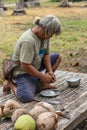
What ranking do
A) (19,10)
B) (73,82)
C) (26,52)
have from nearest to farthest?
(26,52)
(73,82)
(19,10)

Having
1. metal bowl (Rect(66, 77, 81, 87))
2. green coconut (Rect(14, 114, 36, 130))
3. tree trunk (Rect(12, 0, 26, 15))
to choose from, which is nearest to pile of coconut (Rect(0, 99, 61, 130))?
green coconut (Rect(14, 114, 36, 130))

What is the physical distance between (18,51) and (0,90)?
784 mm

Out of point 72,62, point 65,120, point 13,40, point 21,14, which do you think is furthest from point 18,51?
point 21,14

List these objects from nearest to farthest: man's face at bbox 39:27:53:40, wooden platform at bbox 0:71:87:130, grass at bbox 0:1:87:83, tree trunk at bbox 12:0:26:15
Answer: wooden platform at bbox 0:71:87:130, man's face at bbox 39:27:53:40, grass at bbox 0:1:87:83, tree trunk at bbox 12:0:26:15

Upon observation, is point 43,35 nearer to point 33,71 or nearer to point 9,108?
point 33,71

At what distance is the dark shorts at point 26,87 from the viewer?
4.93 metres

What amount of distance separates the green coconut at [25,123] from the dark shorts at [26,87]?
1.02 metres

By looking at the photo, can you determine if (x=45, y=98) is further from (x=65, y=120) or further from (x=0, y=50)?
(x=0, y=50)

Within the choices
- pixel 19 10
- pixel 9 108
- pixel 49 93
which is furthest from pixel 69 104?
pixel 19 10

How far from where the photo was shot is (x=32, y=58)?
5.05 meters

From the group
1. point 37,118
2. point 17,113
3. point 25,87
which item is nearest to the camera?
point 37,118

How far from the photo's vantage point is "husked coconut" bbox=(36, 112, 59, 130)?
3832 mm

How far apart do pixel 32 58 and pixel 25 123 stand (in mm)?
1423

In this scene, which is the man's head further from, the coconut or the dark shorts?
the coconut
